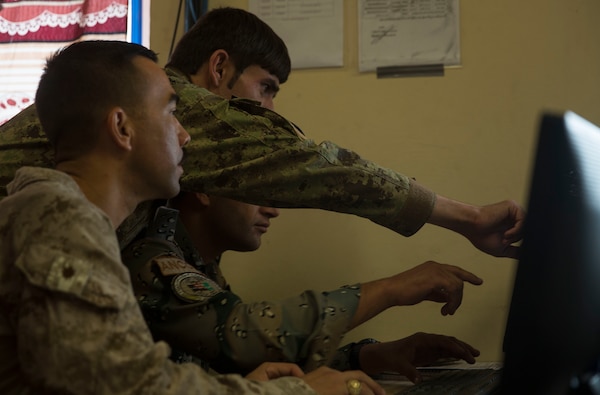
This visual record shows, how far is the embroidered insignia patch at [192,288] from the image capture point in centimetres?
121

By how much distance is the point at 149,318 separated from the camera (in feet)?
4.03

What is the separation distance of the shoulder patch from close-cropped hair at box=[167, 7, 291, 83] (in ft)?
1.79

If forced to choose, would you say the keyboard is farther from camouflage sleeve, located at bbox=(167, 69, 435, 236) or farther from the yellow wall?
the yellow wall

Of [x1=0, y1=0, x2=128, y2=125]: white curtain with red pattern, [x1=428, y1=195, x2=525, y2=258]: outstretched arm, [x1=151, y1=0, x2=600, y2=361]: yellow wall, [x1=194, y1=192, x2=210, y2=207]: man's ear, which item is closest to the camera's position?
[x1=428, y1=195, x2=525, y2=258]: outstretched arm

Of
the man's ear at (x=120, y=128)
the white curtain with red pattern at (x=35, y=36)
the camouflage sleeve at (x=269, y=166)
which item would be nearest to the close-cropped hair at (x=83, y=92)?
the man's ear at (x=120, y=128)

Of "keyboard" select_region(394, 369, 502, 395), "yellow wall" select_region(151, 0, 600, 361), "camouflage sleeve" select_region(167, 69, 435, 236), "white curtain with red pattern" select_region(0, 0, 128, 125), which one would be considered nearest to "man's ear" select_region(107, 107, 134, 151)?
"camouflage sleeve" select_region(167, 69, 435, 236)

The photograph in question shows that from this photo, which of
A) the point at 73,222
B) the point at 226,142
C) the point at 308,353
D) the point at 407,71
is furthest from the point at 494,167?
the point at 73,222

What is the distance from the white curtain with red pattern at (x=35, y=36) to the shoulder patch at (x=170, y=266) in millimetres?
1113

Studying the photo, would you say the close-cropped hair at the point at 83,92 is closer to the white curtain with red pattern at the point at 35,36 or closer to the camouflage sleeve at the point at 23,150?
the camouflage sleeve at the point at 23,150

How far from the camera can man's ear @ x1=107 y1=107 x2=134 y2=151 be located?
111 centimetres

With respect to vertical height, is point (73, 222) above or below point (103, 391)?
above

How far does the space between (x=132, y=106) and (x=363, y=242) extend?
95 cm

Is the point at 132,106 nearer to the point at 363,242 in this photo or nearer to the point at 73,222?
the point at 73,222

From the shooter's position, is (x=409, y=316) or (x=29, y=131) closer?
(x=29, y=131)
